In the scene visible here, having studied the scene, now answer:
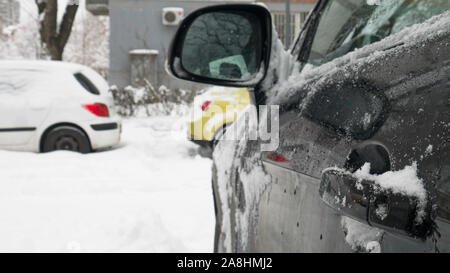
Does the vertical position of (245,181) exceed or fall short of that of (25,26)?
it falls short

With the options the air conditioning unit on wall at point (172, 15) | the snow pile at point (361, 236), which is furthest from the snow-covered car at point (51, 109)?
the air conditioning unit on wall at point (172, 15)

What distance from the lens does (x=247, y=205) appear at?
1776 millimetres

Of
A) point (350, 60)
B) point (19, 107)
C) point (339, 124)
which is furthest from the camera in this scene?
point (19, 107)

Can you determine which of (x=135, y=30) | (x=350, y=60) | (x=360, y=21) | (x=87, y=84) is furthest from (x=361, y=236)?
(x=135, y=30)

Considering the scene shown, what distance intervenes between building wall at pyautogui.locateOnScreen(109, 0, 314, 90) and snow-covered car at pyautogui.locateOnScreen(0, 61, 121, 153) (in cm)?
805

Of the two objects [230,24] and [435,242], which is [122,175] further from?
[435,242]

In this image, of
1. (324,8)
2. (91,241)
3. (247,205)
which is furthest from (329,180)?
(91,241)

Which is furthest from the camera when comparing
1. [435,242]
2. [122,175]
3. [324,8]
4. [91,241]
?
[122,175]

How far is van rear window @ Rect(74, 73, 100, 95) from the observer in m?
7.89

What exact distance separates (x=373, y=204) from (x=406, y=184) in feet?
0.22

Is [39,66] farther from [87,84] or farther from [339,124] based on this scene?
[339,124]

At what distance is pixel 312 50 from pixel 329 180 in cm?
99

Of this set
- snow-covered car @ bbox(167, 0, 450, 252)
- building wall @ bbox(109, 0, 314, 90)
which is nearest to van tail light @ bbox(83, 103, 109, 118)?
snow-covered car @ bbox(167, 0, 450, 252)

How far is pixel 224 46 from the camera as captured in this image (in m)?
1.95
